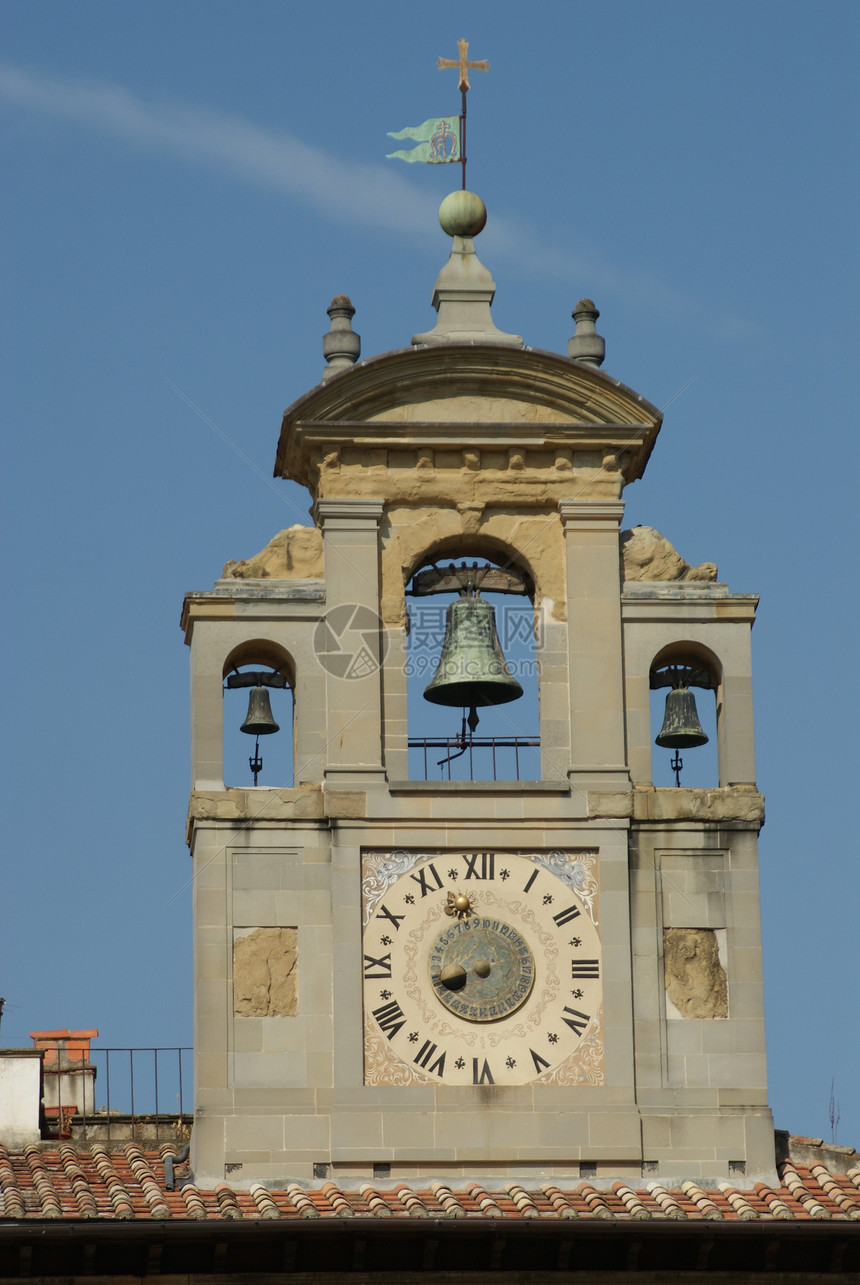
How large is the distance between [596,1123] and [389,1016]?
1.93 m

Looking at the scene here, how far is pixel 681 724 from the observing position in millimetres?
27266

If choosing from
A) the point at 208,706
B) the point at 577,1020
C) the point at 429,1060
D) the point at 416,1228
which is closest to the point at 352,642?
the point at 208,706

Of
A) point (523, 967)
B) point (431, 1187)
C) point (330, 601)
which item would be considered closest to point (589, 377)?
point (330, 601)

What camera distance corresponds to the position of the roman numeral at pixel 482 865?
2612cm

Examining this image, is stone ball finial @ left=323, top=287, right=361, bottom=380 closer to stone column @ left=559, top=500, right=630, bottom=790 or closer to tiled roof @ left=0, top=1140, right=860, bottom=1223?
stone column @ left=559, top=500, right=630, bottom=790

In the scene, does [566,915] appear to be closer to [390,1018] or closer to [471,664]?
[390,1018]

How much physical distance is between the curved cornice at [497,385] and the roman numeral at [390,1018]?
5.08 m

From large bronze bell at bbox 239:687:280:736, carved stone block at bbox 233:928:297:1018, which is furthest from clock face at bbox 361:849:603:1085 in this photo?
large bronze bell at bbox 239:687:280:736

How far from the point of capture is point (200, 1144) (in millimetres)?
25203

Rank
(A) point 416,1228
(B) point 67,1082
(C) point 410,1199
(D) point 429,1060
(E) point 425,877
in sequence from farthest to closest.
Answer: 1. (B) point 67,1082
2. (E) point 425,877
3. (D) point 429,1060
4. (C) point 410,1199
5. (A) point 416,1228

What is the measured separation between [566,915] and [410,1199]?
9.41 feet

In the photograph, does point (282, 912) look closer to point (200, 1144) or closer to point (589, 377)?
point (200, 1144)

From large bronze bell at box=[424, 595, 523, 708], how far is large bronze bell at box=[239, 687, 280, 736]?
149cm

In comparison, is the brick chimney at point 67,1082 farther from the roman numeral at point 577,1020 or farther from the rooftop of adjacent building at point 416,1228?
the roman numeral at point 577,1020
